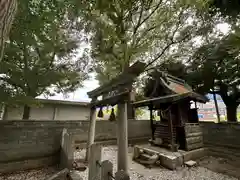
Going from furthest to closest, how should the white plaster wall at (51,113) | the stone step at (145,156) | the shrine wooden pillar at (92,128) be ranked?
the white plaster wall at (51,113)
the stone step at (145,156)
the shrine wooden pillar at (92,128)

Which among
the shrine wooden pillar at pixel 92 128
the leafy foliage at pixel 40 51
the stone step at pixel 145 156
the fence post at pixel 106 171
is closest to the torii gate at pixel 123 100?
the fence post at pixel 106 171

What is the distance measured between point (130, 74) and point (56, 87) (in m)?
5.97

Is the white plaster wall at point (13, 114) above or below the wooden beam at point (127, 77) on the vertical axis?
below

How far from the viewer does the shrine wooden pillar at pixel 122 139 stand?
280 centimetres

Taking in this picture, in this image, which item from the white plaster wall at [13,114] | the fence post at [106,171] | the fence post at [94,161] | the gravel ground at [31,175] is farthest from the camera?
the white plaster wall at [13,114]

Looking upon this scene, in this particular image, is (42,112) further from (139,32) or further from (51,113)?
(139,32)

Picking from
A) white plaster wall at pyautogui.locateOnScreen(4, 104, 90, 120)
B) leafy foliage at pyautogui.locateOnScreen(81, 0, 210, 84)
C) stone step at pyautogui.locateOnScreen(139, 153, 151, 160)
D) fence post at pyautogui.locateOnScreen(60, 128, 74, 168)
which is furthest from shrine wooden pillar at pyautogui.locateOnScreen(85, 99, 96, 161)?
white plaster wall at pyautogui.locateOnScreen(4, 104, 90, 120)

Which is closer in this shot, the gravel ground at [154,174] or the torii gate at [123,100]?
the torii gate at [123,100]

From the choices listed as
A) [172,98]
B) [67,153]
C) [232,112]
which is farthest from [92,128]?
[232,112]

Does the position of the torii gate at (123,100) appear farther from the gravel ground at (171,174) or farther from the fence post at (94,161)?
Result: the gravel ground at (171,174)

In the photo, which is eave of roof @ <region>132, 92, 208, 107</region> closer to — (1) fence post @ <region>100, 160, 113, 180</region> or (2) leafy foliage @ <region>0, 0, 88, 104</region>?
(1) fence post @ <region>100, 160, 113, 180</region>

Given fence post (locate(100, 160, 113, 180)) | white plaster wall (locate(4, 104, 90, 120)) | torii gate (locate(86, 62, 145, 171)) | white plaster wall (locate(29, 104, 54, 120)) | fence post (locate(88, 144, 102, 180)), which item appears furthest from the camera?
white plaster wall (locate(29, 104, 54, 120))

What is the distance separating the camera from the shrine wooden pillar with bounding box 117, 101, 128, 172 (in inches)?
110

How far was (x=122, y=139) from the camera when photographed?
2.90m
